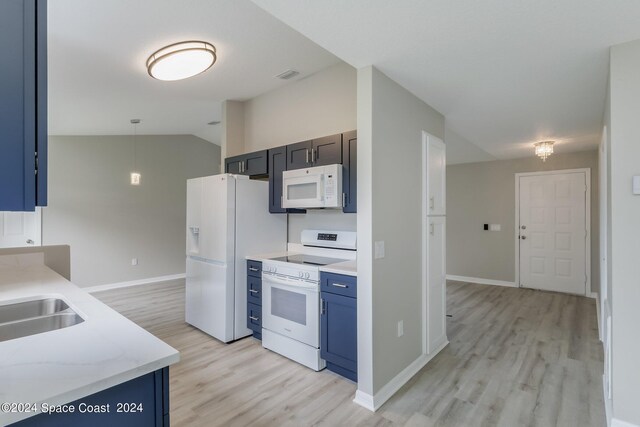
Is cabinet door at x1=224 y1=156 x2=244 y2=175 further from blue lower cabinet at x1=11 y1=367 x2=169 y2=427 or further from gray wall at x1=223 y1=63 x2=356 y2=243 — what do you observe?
blue lower cabinet at x1=11 y1=367 x2=169 y2=427

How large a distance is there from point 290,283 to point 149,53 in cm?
230

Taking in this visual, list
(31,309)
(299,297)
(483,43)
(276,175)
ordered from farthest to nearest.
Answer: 1. (276,175)
2. (299,297)
3. (483,43)
4. (31,309)

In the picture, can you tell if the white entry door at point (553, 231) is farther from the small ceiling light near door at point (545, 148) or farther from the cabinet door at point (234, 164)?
the cabinet door at point (234, 164)

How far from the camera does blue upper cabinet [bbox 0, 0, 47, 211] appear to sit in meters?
0.84

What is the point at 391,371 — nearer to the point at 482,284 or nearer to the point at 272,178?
the point at 272,178

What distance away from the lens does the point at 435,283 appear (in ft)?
10.5

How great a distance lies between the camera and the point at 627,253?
6.21ft

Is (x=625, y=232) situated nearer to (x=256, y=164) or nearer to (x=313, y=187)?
(x=313, y=187)

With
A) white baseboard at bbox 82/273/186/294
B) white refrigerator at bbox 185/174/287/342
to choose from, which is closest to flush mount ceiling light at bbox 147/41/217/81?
white refrigerator at bbox 185/174/287/342

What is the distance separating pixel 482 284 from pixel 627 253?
454 cm

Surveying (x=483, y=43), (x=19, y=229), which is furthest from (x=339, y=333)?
(x=19, y=229)

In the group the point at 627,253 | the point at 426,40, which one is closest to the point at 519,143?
the point at 627,253

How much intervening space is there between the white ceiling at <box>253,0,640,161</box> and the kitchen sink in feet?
6.03

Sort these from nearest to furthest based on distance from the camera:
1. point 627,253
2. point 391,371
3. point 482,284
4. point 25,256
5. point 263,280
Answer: point 627,253 → point 391,371 → point 25,256 → point 263,280 → point 482,284
